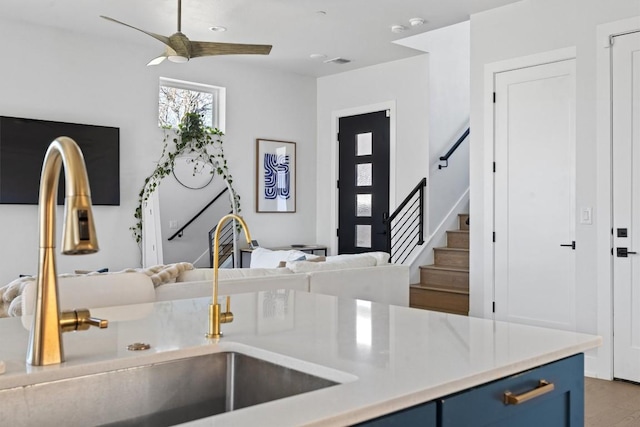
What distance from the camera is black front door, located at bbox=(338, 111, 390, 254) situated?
7.36 meters

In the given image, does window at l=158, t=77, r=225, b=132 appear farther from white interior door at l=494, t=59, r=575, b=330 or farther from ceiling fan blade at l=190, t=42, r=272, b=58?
white interior door at l=494, t=59, r=575, b=330

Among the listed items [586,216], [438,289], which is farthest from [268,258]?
[586,216]

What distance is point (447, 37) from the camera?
699 centimetres

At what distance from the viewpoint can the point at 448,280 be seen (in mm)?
6348

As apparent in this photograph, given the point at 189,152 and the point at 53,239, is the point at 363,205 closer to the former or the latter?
the point at 189,152

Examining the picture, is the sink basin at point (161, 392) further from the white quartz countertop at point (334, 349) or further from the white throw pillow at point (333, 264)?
the white throw pillow at point (333, 264)

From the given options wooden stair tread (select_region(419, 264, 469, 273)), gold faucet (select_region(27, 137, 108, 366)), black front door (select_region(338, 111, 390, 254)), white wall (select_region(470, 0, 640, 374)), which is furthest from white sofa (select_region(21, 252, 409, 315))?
black front door (select_region(338, 111, 390, 254))

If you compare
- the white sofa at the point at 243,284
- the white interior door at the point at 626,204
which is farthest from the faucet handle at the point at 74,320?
the white interior door at the point at 626,204

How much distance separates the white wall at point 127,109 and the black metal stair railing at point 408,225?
4.58ft

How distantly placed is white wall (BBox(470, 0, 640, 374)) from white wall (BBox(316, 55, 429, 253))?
1625 millimetres

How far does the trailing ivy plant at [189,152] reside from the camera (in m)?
6.52

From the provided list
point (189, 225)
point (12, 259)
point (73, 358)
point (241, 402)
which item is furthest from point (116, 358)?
point (189, 225)

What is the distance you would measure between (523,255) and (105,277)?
11.2ft

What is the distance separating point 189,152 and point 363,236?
2383 mm
